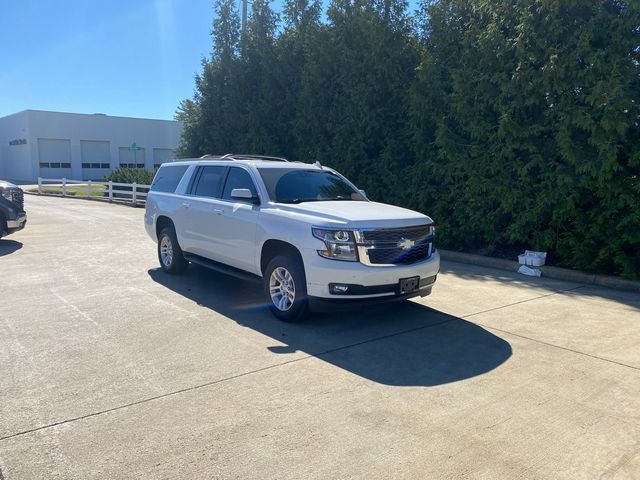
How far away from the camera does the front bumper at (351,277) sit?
18.1 ft

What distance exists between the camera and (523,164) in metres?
9.67

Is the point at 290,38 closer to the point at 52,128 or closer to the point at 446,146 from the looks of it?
the point at 446,146

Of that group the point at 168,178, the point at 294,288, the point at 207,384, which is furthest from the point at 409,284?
the point at 168,178

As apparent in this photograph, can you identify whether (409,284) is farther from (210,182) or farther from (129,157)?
(129,157)

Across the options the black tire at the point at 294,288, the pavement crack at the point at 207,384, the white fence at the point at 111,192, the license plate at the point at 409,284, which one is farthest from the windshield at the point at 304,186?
the white fence at the point at 111,192

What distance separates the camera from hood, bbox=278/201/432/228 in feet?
18.5

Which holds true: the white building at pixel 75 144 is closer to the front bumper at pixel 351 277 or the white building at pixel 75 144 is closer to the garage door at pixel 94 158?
the garage door at pixel 94 158

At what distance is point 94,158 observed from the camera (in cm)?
5381

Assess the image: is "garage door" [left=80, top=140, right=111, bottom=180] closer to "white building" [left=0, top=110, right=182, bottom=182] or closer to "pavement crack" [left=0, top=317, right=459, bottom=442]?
"white building" [left=0, top=110, right=182, bottom=182]

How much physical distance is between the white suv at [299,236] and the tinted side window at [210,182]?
18 mm

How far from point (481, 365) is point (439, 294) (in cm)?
282

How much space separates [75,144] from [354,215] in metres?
53.7

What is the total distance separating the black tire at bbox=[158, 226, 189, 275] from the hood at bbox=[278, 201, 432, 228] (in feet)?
9.19

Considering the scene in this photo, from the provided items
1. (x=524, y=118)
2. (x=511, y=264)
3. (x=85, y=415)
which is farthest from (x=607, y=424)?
(x=524, y=118)
